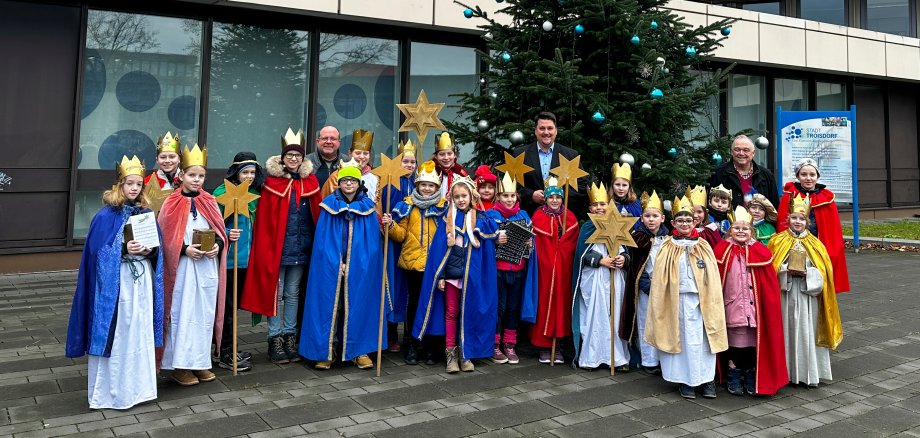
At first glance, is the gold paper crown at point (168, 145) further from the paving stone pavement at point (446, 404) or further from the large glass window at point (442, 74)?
the large glass window at point (442, 74)

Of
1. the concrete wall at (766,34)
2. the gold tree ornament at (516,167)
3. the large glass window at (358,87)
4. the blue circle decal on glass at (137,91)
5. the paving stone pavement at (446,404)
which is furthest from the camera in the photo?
the large glass window at (358,87)

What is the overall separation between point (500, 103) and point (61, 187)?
8.00 m

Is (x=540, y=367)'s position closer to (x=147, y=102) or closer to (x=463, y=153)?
(x=463, y=153)

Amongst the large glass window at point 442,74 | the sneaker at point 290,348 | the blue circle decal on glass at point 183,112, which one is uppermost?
the large glass window at point 442,74

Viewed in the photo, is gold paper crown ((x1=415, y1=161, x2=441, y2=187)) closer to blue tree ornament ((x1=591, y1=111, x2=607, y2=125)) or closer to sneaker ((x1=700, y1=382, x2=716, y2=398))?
blue tree ornament ((x1=591, y1=111, x2=607, y2=125))

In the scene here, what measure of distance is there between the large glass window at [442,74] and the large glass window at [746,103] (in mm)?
9407

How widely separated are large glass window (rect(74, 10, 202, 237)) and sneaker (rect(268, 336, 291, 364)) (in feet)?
23.2

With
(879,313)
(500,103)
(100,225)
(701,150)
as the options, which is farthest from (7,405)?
(879,313)

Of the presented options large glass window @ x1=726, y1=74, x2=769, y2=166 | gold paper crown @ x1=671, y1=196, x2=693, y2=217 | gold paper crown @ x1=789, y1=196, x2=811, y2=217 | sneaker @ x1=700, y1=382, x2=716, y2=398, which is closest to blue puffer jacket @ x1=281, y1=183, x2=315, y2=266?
gold paper crown @ x1=671, y1=196, x2=693, y2=217

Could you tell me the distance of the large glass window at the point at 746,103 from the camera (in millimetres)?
19531

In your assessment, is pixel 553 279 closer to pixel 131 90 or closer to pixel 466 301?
pixel 466 301

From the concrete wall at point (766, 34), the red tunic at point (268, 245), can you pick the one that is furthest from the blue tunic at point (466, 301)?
the concrete wall at point (766, 34)

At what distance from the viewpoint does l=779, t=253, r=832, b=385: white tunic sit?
541 cm

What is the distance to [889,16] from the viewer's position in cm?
2219
